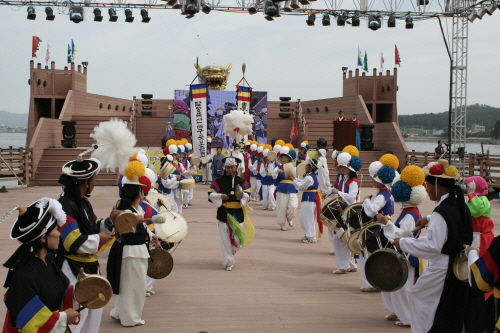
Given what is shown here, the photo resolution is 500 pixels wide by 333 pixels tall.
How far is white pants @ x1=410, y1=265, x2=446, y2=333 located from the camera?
13.9 feet

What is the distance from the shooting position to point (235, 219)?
8.08 m

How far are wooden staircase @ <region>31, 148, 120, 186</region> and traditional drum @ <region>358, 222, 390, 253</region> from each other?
15913mm

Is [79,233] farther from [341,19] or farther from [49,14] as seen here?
[49,14]

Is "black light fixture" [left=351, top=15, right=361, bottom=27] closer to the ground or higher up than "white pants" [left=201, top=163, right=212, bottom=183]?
higher up

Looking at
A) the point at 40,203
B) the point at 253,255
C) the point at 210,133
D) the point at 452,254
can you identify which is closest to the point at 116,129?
the point at 40,203

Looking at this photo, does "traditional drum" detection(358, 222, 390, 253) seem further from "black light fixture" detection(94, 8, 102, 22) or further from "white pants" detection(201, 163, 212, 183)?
"black light fixture" detection(94, 8, 102, 22)

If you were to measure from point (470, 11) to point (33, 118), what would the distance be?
1920 centimetres

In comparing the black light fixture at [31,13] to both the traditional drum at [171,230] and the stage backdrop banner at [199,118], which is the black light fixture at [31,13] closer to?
the stage backdrop banner at [199,118]

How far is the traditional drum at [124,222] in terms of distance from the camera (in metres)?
4.54

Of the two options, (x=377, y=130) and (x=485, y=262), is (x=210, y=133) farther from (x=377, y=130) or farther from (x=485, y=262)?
(x=485, y=262)

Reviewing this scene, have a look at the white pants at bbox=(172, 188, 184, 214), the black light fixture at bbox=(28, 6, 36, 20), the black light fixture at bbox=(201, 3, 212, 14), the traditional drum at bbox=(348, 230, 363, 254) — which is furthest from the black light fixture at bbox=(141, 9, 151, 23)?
the traditional drum at bbox=(348, 230, 363, 254)

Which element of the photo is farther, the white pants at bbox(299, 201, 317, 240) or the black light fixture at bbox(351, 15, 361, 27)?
the black light fixture at bbox(351, 15, 361, 27)

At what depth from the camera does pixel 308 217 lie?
33.5 ft

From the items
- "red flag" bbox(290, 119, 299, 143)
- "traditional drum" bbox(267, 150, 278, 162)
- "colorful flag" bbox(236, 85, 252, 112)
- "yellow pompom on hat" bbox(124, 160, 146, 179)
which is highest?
"colorful flag" bbox(236, 85, 252, 112)
